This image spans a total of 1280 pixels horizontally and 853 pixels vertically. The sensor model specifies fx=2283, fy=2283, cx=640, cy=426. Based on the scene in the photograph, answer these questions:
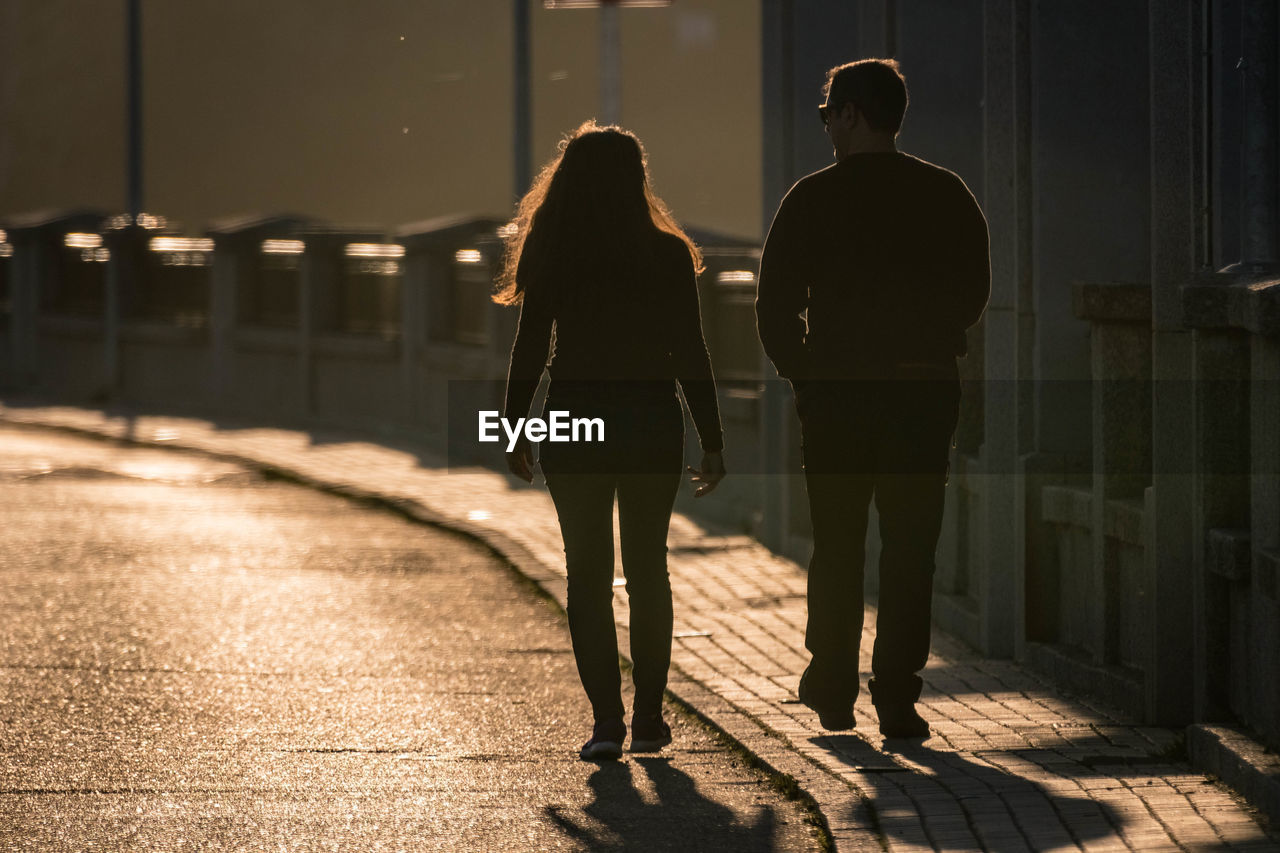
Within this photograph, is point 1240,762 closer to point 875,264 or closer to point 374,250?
point 875,264

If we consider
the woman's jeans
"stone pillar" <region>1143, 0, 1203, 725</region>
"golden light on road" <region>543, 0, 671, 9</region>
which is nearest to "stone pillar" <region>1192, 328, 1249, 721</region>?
"stone pillar" <region>1143, 0, 1203, 725</region>

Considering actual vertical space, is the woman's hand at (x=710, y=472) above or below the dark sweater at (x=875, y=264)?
below

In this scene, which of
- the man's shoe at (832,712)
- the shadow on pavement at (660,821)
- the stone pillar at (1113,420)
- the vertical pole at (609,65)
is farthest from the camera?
the vertical pole at (609,65)

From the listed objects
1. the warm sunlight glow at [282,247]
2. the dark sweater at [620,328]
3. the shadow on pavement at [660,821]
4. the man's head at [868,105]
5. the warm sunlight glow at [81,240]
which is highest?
the warm sunlight glow at [81,240]

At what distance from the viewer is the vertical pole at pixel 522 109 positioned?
18.1 m

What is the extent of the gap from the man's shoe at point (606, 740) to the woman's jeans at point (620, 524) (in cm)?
3

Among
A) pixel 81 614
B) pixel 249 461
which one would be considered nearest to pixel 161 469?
pixel 249 461

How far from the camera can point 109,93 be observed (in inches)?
2271

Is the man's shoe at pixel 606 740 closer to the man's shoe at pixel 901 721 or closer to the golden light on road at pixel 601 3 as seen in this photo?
the man's shoe at pixel 901 721

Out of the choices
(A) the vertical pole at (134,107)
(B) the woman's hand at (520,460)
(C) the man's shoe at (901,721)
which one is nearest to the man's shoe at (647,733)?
(C) the man's shoe at (901,721)

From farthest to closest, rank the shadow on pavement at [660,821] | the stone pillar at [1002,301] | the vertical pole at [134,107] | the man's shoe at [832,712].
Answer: the vertical pole at [134,107], the stone pillar at [1002,301], the man's shoe at [832,712], the shadow on pavement at [660,821]

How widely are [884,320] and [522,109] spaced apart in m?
12.9

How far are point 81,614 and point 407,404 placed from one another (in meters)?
9.45

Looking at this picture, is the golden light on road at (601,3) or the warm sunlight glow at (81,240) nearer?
the golden light on road at (601,3)
